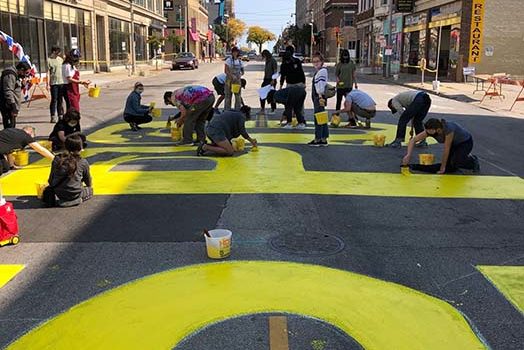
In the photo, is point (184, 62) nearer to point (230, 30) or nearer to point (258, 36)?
point (230, 30)

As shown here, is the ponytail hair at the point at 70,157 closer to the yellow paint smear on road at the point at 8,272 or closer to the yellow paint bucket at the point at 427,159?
the yellow paint smear on road at the point at 8,272

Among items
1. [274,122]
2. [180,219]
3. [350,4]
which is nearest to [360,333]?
[180,219]

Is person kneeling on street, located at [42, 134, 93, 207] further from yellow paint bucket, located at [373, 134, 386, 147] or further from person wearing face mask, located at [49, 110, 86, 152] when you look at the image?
yellow paint bucket, located at [373, 134, 386, 147]

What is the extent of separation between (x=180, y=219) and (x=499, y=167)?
19.8 feet

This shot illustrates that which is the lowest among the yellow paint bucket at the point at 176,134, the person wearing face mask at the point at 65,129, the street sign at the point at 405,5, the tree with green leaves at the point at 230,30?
the yellow paint bucket at the point at 176,134

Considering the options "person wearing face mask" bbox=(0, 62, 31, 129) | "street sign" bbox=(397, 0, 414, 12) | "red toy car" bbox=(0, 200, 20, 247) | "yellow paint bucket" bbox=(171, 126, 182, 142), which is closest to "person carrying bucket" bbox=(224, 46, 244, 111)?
"yellow paint bucket" bbox=(171, 126, 182, 142)

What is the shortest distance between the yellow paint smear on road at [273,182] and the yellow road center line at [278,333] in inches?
150

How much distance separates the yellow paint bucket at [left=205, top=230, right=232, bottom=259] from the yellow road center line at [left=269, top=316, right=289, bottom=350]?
1280 mm

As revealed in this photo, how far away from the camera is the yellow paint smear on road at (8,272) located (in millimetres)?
4926

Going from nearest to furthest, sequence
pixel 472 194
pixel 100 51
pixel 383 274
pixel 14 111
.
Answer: pixel 383 274 → pixel 472 194 → pixel 14 111 → pixel 100 51

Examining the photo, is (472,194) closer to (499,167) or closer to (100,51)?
(499,167)

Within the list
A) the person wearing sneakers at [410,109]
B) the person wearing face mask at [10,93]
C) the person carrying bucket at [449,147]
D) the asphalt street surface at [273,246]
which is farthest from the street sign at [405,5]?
the asphalt street surface at [273,246]

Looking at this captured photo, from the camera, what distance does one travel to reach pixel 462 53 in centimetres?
3272

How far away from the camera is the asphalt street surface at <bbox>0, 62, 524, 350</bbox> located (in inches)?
163
